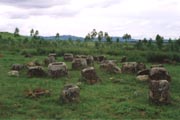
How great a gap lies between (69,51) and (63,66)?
70.1ft

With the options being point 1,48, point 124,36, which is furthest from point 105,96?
point 124,36

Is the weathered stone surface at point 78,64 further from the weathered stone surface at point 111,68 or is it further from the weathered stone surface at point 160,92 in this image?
the weathered stone surface at point 160,92

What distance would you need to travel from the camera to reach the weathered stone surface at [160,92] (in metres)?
15.4

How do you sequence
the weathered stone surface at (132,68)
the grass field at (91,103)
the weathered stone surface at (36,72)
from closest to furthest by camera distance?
the grass field at (91,103) → the weathered stone surface at (36,72) → the weathered stone surface at (132,68)

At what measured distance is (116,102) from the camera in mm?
15875

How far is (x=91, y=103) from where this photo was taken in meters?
15.5

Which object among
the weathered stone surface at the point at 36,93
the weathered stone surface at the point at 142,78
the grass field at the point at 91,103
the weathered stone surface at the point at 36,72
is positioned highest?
the weathered stone surface at the point at 36,72

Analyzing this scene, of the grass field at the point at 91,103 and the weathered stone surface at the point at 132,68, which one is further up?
the weathered stone surface at the point at 132,68

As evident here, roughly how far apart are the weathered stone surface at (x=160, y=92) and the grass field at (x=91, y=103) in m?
0.31

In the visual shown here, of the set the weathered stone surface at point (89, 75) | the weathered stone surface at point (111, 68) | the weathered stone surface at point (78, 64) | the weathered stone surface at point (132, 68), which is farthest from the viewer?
the weathered stone surface at point (78, 64)

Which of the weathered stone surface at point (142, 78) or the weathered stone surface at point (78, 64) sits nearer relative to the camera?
the weathered stone surface at point (142, 78)

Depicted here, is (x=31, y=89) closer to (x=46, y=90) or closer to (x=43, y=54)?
(x=46, y=90)

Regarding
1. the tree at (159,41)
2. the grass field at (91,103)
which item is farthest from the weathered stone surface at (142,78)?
the tree at (159,41)

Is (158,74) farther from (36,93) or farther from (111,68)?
(36,93)
